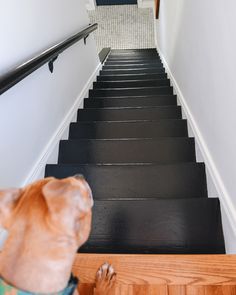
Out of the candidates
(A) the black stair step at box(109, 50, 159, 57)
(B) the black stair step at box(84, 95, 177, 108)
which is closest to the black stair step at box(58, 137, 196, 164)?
(B) the black stair step at box(84, 95, 177, 108)

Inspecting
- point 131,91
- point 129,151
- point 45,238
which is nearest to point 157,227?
point 129,151

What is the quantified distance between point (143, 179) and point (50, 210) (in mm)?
1182

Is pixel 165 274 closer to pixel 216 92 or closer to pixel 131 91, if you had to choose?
pixel 216 92

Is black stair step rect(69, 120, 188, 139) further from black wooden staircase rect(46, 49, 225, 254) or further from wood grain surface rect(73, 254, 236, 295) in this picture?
wood grain surface rect(73, 254, 236, 295)

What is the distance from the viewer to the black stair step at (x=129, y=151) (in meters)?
2.01

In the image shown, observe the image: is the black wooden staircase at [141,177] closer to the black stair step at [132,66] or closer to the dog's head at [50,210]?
the dog's head at [50,210]

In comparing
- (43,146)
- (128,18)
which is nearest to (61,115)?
(43,146)

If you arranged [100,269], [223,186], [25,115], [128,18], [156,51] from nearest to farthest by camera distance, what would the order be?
[100,269]
[223,186]
[25,115]
[156,51]
[128,18]

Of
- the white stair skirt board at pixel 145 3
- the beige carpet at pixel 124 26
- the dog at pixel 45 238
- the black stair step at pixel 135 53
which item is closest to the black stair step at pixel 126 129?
the dog at pixel 45 238

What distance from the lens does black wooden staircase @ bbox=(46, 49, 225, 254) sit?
54.5 inches

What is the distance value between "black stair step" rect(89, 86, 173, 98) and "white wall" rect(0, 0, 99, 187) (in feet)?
2.36

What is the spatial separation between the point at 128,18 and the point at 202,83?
5901mm

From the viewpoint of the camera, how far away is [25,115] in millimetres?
1593

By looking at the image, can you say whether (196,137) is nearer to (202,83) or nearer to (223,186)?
(202,83)
